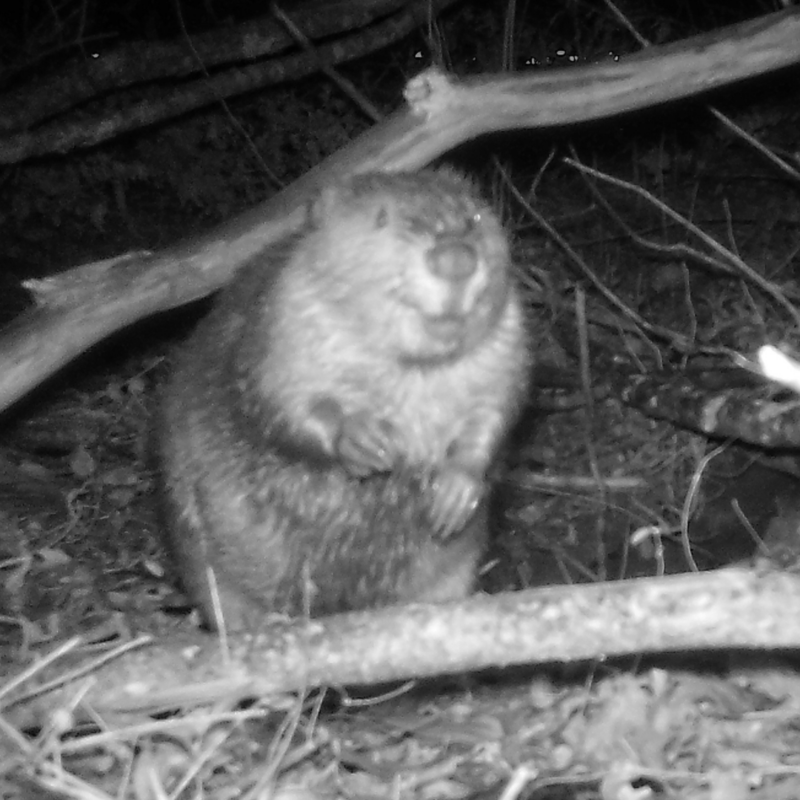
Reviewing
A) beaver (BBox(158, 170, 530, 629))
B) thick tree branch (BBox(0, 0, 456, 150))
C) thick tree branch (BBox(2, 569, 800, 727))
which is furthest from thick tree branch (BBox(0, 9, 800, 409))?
thick tree branch (BBox(0, 0, 456, 150))

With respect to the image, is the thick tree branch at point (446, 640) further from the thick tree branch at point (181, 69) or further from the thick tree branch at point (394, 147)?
the thick tree branch at point (181, 69)

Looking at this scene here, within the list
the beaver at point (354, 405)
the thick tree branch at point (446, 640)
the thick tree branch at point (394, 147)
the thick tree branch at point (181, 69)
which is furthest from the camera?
the thick tree branch at point (181, 69)

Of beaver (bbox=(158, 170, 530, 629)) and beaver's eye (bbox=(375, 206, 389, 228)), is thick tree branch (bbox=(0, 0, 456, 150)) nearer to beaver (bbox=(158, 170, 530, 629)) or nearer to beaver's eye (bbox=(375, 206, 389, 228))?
beaver (bbox=(158, 170, 530, 629))

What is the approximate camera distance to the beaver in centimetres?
224

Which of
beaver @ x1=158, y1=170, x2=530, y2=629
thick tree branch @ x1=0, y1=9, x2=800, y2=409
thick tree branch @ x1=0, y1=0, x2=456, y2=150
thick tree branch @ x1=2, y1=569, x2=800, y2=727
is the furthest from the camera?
thick tree branch @ x1=0, y1=0, x2=456, y2=150

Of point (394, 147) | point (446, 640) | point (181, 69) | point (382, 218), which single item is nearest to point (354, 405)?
point (382, 218)

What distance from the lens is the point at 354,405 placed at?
240 centimetres

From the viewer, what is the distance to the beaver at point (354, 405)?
7.34 ft

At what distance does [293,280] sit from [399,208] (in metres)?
0.31

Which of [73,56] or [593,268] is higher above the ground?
[73,56]

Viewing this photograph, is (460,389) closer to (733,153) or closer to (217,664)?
(217,664)

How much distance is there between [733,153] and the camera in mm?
5938

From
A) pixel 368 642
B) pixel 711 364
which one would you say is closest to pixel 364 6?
pixel 711 364

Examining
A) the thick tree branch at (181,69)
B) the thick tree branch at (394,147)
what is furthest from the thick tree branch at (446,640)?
the thick tree branch at (181,69)
